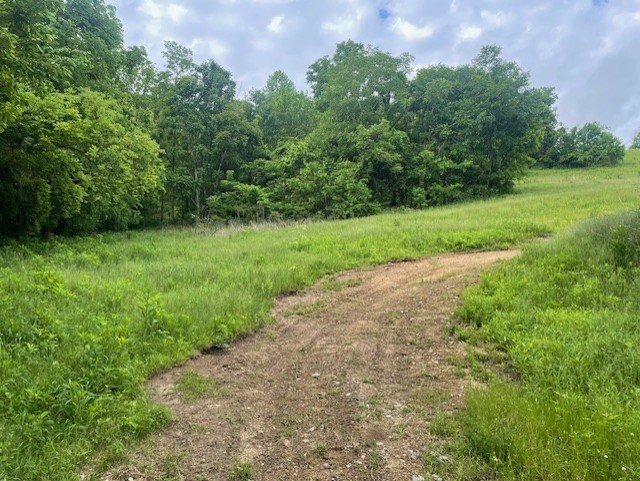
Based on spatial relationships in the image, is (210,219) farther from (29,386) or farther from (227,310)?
(29,386)

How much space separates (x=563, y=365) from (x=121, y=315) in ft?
18.2

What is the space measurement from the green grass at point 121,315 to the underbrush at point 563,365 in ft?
9.93

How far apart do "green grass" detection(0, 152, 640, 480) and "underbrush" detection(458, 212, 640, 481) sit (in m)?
3.03

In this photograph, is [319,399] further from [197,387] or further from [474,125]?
[474,125]

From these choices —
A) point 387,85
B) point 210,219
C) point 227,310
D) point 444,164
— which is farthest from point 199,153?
point 227,310

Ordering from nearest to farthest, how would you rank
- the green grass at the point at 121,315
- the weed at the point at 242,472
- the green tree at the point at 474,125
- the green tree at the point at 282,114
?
1. the weed at the point at 242,472
2. the green grass at the point at 121,315
3. the green tree at the point at 474,125
4. the green tree at the point at 282,114

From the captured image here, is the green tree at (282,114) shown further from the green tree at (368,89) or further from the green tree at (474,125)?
the green tree at (474,125)

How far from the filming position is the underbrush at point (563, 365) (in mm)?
3082

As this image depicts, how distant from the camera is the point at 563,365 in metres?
4.28

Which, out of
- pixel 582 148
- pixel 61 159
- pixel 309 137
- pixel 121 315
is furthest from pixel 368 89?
pixel 582 148

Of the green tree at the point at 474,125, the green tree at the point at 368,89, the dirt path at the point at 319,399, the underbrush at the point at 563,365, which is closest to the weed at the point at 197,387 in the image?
the dirt path at the point at 319,399

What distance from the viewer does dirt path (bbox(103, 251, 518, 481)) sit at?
3328 mm

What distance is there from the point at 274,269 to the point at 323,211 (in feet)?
55.4

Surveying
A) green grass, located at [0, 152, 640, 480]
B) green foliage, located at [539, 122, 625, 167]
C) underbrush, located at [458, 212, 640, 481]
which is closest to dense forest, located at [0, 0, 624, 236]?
green grass, located at [0, 152, 640, 480]
